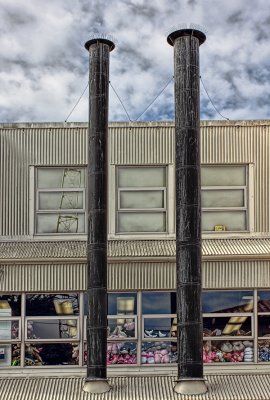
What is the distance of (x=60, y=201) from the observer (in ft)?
65.2

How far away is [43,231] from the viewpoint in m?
19.7

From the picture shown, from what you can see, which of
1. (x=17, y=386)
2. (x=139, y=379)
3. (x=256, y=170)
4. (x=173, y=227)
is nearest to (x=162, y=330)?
(x=139, y=379)

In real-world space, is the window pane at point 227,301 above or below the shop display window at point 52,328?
above

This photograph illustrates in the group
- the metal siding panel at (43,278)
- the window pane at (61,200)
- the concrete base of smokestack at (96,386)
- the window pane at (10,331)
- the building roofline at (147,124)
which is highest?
the building roofline at (147,124)

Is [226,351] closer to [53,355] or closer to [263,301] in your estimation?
[263,301]

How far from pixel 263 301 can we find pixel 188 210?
12.3 feet

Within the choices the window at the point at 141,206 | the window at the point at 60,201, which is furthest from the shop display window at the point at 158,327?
the window at the point at 60,201

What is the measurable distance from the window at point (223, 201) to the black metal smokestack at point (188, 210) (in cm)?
215

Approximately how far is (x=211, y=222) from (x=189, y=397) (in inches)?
209

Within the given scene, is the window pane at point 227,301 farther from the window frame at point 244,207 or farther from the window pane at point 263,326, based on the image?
the window frame at point 244,207

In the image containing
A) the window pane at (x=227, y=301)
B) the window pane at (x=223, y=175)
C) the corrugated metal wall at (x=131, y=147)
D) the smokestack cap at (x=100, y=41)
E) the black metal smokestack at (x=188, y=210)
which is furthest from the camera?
the window pane at (x=223, y=175)

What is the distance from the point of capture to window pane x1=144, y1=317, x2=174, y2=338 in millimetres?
18781

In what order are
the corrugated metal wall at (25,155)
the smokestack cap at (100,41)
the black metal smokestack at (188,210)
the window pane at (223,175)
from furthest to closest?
the window pane at (223,175)
the corrugated metal wall at (25,155)
the smokestack cap at (100,41)
the black metal smokestack at (188,210)

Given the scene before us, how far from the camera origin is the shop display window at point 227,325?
1886 centimetres
